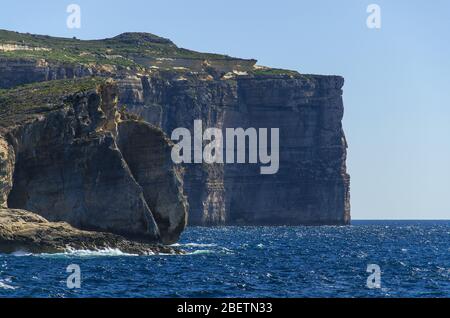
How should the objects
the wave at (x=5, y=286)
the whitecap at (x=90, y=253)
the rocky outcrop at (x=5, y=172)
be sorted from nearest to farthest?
the wave at (x=5, y=286)
the whitecap at (x=90, y=253)
the rocky outcrop at (x=5, y=172)

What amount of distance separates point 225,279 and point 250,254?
34.9 metres

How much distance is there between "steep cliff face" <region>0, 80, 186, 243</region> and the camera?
9650 cm

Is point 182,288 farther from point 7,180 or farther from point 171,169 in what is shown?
point 171,169

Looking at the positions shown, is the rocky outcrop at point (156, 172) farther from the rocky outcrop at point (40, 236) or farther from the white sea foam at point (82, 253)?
the rocky outcrop at point (40, 236)

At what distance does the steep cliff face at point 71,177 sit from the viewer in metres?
96.5

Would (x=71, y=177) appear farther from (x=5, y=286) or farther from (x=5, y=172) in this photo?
(x=5, y=286)

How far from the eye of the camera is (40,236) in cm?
8825

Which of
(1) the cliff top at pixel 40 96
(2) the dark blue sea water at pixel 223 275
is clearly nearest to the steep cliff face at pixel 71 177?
(1) the cliff top at pixel 40 96

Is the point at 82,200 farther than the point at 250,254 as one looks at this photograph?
No

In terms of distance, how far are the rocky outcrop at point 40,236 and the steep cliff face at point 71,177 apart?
15.8ft

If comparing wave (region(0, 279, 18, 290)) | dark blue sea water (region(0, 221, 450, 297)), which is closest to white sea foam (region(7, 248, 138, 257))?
dark blue sea water (region(0, 221, 450, 297))

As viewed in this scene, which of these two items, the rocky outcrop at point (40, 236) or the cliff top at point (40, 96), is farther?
the cliff top at point (40, 96)
